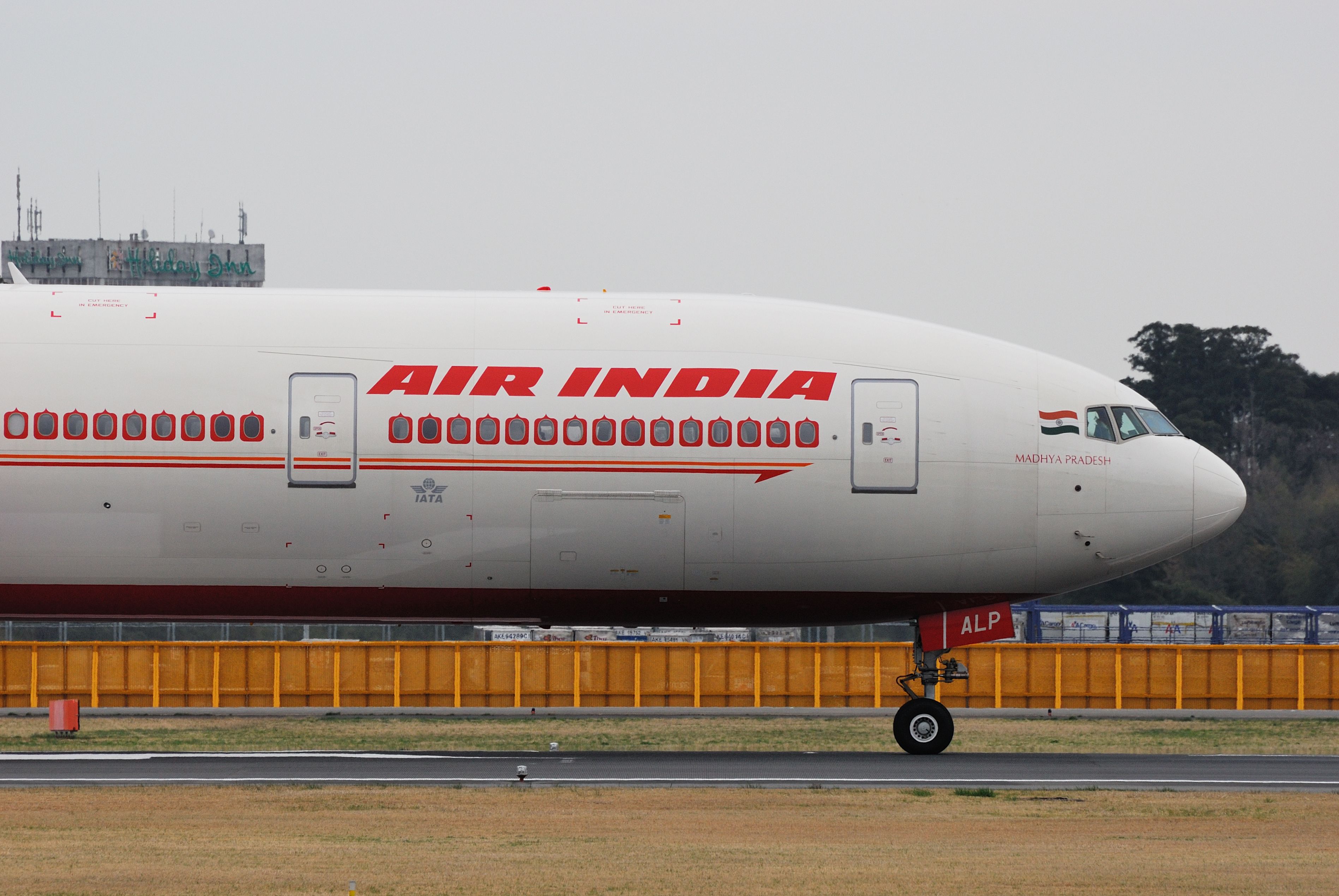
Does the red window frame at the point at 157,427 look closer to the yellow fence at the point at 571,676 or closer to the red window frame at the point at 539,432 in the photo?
the red window frame at the point at 539,432

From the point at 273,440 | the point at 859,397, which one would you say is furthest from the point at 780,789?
the point at 273,440

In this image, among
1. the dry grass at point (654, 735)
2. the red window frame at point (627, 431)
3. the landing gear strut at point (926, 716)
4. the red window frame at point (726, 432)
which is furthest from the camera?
the dry grass at point (654, 735)

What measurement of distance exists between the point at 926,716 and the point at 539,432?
7967 mm

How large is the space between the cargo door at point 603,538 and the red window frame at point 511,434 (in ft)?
2.78

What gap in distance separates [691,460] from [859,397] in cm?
281

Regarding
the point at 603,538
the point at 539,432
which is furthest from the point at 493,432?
the point at 603,538

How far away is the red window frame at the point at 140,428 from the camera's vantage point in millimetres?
24672

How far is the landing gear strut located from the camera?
26938 millimetres

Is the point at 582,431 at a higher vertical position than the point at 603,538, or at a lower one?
higher

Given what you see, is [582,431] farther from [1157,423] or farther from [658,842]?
[1157,423]

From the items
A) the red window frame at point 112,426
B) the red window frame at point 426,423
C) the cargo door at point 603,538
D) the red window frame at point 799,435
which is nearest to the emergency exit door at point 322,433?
the red window frame at point 426,423

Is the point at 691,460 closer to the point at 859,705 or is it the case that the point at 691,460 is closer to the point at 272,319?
the point at 272,319

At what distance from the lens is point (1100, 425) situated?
26.1 meters

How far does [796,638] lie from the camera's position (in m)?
63.0
